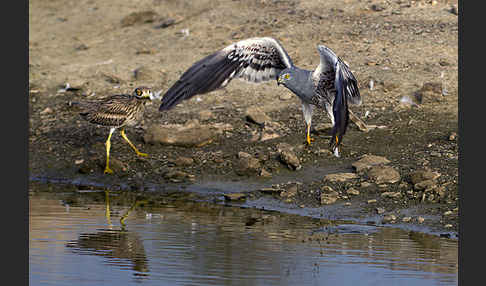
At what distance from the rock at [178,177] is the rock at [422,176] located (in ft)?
9.40

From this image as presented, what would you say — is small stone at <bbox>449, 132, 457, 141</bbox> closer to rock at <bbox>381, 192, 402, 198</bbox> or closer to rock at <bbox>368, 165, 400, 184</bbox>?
rock at <bbox>368, 165, 400, 184</bbox>

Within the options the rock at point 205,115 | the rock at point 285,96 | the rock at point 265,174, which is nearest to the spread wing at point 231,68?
the rock at point 265,174

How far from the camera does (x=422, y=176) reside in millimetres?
8820

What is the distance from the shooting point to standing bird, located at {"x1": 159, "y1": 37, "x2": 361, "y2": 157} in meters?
8.54

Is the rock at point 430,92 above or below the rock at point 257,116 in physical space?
above

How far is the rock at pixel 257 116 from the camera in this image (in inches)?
453

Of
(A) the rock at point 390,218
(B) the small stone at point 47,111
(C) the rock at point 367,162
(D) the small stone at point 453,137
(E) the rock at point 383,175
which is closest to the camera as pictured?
(A) the rock at point 390,218

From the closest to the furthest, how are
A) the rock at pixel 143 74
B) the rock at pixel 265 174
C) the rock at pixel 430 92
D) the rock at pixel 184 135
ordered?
the rock at pixel 265 174
the rock at pixel 184 135
the rock at pixel 430 92
the rock at pixel 143 74

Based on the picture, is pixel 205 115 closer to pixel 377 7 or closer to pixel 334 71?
pixel 334 71

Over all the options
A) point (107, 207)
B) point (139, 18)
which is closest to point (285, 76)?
point (107, 207)

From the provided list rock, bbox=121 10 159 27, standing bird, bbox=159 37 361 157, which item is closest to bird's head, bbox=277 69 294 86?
standing bird, bbox=159 37 361 157

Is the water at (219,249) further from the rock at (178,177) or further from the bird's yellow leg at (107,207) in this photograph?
the rock at (178,177)

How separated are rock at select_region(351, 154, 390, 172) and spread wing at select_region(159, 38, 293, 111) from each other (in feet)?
4.74

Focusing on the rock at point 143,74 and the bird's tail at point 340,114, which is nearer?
the bird's tail at point 340,114
